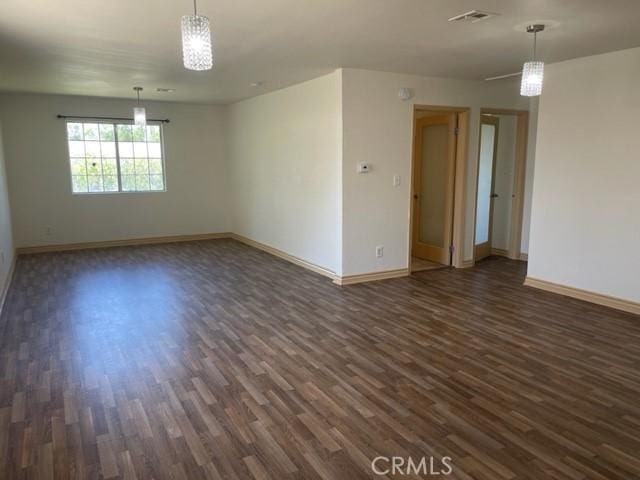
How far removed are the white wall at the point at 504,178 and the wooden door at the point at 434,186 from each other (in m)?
1.10

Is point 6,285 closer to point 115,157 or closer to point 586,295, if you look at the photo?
point 115,157

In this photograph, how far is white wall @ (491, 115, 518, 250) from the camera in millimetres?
6648

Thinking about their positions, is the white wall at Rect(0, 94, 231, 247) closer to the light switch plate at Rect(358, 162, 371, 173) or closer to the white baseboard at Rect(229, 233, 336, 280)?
the white baseboard at Rect(229, 233, 336, 280)

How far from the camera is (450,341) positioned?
3.65m

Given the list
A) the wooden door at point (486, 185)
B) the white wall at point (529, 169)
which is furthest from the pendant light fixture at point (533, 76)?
the white wall at point (529, 169)

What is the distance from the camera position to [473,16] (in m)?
3.09

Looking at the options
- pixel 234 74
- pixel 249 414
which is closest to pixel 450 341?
pixel 249 414

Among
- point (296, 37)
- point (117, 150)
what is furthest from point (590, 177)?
point (117, 150)

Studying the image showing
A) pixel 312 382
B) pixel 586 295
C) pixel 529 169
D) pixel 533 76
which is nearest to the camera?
pixel 312 382

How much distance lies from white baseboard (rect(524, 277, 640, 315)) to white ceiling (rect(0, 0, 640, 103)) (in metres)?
2.37

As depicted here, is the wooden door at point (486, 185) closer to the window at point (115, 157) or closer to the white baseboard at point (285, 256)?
the white baseboard at point (285, 256)

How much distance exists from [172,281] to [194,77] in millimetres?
2522

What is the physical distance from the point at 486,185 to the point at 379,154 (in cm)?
220

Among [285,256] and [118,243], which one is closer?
[285,256]
